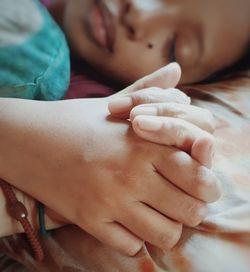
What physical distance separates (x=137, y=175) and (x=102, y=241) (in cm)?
10

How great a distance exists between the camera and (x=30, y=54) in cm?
69

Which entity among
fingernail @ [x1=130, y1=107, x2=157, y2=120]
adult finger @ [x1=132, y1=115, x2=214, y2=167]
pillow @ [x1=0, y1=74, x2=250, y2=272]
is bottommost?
pillow @ [x1=0, y1=74, x2=250, y2=272]

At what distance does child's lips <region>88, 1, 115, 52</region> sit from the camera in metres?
0.95

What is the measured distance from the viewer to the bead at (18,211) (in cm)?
55

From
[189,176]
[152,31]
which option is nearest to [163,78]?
[189,176]

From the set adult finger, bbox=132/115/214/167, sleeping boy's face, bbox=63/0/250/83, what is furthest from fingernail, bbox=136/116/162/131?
sleeping boy's face, bbox=63/0/250/83

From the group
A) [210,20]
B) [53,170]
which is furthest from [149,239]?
[210,20]

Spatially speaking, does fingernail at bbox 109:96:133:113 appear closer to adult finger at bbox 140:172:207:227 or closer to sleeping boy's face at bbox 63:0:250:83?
adult finger at bbox 140:172:207:227

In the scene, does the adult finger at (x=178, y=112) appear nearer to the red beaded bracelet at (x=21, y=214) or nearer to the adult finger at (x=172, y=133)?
the adult finger at (x=172, y=133)

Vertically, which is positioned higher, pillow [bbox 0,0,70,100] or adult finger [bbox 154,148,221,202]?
pillow [bbox 0,0,70,100]

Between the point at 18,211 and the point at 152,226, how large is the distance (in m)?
0.19

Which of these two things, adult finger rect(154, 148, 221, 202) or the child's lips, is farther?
the child's lips

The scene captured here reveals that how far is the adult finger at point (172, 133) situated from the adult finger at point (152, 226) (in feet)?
0.28

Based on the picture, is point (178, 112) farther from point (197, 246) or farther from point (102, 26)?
point (102, 26)
